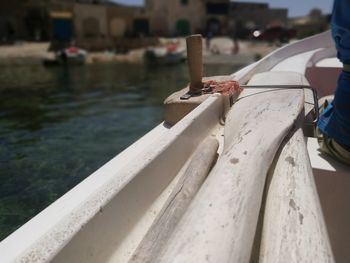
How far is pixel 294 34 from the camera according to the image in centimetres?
2953

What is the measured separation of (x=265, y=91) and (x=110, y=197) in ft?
4.26

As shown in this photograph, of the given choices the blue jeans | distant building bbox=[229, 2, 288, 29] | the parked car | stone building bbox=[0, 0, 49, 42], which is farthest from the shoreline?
the blue jeans

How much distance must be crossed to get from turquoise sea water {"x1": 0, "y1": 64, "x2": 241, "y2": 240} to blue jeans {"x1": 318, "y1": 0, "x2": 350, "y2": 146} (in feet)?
8.85

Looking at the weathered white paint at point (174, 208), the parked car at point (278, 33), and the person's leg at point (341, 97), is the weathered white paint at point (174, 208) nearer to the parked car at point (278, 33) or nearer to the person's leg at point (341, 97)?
the person's leg at point (341, 97)

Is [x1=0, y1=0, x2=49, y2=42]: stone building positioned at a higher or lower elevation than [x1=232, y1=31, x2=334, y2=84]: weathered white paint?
higher

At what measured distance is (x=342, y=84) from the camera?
59.0 inches

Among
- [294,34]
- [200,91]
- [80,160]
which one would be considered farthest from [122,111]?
[294,34]

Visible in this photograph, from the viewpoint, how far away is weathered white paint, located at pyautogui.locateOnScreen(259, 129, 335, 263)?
84cm

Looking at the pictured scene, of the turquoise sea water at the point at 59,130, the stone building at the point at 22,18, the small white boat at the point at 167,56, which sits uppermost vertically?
the stone building at the point at 22,18

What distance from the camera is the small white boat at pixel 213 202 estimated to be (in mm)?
845

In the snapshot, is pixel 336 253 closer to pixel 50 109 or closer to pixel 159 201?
pixel 159 201

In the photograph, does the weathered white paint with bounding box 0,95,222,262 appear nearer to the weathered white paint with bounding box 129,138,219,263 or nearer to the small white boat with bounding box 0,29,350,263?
the small white boat with bounding box 0,29,350,263

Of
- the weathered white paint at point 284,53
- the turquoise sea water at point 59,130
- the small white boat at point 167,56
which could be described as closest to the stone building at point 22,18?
the small white boat at point 167,56

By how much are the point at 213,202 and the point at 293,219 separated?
0.24m
